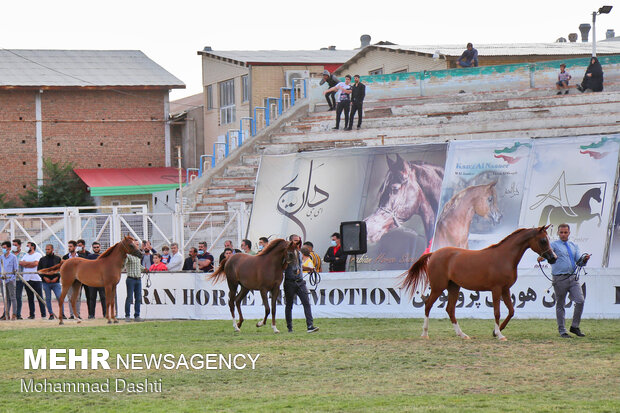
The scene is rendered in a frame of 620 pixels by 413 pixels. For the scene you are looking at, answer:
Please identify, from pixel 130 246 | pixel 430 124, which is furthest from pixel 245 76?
pixel 130 246

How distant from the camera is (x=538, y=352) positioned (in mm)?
15117

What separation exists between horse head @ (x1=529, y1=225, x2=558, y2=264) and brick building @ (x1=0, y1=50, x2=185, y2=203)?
39559 millimetres

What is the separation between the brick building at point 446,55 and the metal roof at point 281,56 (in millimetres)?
4215

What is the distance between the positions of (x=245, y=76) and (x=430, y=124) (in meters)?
18.5

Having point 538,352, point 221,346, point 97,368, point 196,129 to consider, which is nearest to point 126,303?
point 221,346

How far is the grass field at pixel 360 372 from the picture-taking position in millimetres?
11484

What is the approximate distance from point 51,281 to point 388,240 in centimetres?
949

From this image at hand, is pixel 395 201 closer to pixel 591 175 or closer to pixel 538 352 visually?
pixel 591 175

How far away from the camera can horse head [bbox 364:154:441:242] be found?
97.5 ft

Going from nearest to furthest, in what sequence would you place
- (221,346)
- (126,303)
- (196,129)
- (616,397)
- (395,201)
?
(616,397) → (221,346) → (126,303) → (395,201) → (196,129)

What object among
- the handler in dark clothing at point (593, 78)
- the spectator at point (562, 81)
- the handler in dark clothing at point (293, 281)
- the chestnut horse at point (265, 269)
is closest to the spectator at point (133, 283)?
the chestnut horse at point (265, 269)

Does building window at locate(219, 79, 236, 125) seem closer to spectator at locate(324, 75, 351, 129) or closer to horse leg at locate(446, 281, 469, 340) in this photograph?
spectator at locate(324, 75, 351, 129)

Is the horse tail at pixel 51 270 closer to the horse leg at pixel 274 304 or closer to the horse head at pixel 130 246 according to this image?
the horse head at pixel 130 246
